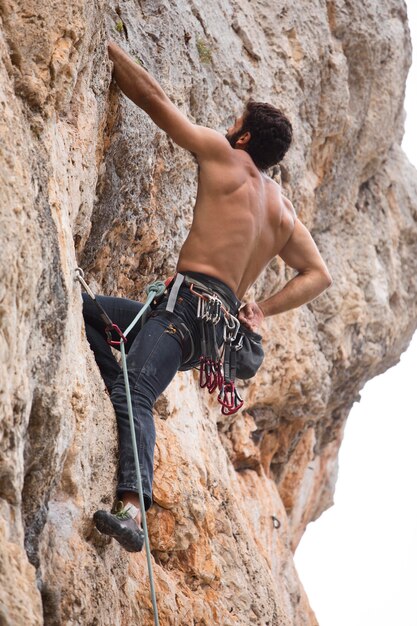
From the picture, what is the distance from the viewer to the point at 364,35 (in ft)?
33.2

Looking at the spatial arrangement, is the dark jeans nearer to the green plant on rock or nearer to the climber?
the climber

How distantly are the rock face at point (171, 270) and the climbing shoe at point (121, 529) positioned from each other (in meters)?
0.08

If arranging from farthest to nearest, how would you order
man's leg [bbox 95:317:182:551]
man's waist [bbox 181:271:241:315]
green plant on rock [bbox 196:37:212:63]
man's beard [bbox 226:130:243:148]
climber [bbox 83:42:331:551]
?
green plant on rock [bbox 196:37:212:63]
man's beard [bbox 226:130:243:148]
man's waist [bbox 181:271:241:315]
climber [bbox 83:42:331:551]
man's leg [bbox 95:317:182:551]

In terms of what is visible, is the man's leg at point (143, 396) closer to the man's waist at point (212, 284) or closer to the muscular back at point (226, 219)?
the man's waist at point (212, 284)

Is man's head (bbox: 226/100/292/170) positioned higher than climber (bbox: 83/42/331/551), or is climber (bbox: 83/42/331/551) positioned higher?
man's head (bbox: 226/100/292/170)

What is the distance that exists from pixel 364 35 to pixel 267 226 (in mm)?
5041

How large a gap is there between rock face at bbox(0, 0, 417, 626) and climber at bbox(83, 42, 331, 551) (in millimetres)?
198

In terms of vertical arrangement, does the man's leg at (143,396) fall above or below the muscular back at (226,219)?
below

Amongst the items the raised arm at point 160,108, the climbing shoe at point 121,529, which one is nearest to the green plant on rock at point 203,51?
the raised arm at point 160,108

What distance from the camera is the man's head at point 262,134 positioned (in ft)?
18.5

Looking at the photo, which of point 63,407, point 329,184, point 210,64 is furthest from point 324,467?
point 63,407

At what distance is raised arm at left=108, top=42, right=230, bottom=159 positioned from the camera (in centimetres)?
539

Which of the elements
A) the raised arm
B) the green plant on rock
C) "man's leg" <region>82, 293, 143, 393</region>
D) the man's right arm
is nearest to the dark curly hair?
the raised arm

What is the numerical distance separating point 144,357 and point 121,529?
0.95 meters
